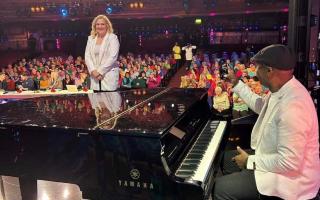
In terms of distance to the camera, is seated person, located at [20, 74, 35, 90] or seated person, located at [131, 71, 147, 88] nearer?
seated person, located at [131, 71, 147, 88]

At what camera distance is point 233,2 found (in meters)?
6.21

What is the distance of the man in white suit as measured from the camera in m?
1.69

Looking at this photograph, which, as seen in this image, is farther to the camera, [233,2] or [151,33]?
[151,33]

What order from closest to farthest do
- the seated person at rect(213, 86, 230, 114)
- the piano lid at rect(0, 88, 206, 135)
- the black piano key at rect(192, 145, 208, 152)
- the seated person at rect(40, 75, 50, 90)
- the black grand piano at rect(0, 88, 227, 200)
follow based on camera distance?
the black grand piano at rect(0, 88, 227, 200) → the piano lid at rect(0, 88, 206, 135) → the black piano key at rect(192, 145, 208, 152) → the seated person at rect(213, 86, 230, 114) → the seated person at rect(40, 75, 50, 90)

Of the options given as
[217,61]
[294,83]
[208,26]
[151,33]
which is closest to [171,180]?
[294,83]

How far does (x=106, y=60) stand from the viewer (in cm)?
437

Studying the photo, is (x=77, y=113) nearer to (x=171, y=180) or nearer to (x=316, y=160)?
(x=171, y=180)

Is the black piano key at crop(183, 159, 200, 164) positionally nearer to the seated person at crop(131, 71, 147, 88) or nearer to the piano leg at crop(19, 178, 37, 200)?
the piano leg at crop(19, 178, 37, 200)

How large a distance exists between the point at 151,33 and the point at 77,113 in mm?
4568

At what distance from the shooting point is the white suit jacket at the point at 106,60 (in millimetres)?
4348

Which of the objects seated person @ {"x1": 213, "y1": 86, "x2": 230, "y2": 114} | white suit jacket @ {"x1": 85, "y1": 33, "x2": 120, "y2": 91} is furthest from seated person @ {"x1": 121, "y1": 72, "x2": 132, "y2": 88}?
seated person @ {"x1": 213, "y1": 86, "x2": 230, "y2": 114}

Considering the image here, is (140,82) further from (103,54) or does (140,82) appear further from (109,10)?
(109,10)

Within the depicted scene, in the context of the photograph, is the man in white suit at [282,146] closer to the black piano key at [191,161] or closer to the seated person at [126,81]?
the black piano key at [191,161]

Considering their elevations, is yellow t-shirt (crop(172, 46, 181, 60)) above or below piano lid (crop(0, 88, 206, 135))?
above
